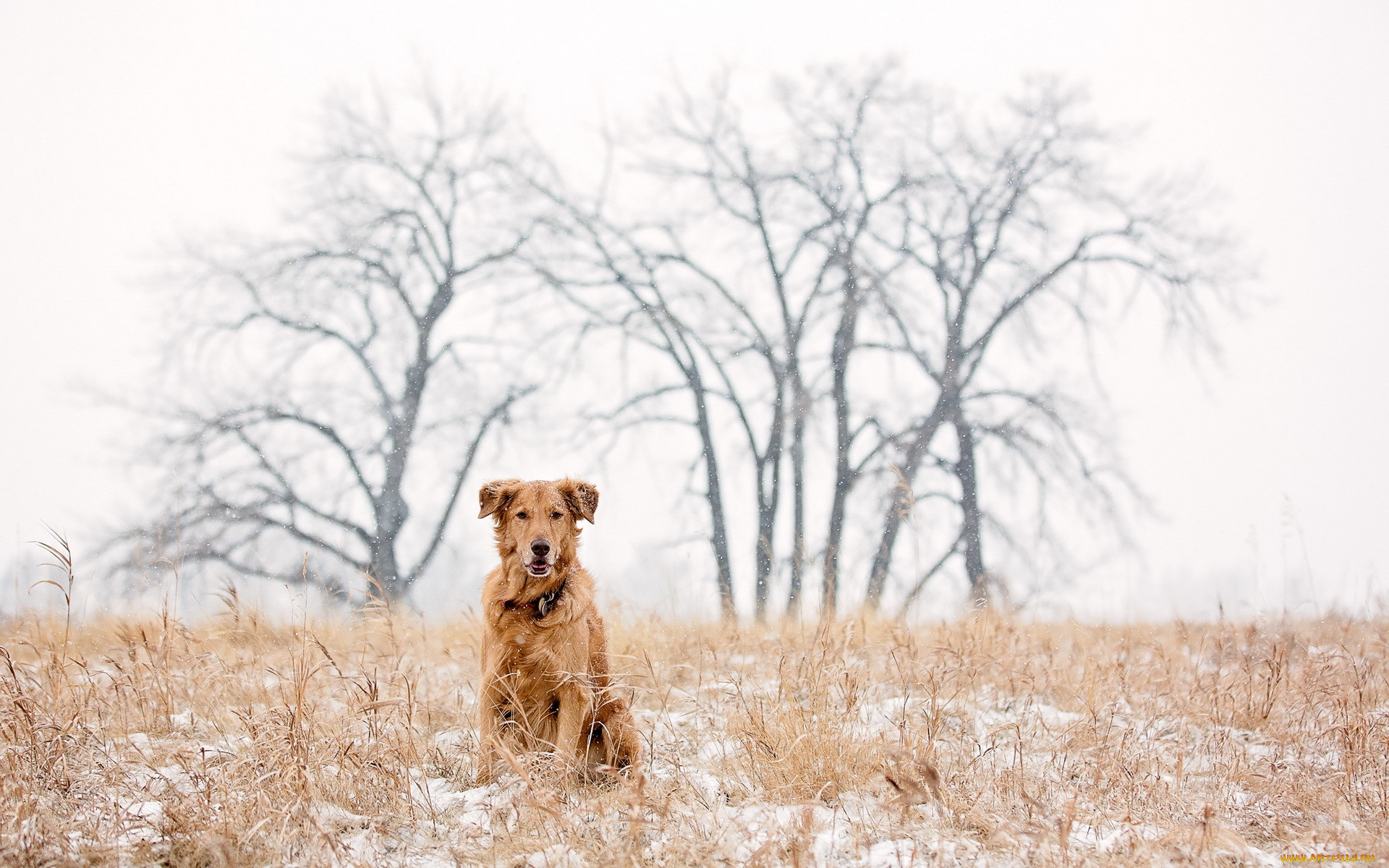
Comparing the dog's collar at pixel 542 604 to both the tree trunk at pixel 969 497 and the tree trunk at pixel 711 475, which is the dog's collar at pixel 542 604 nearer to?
the tree trunk at pixel 711 475

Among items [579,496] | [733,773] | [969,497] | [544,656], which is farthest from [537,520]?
[969,497]

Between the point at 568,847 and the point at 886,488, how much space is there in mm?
11704

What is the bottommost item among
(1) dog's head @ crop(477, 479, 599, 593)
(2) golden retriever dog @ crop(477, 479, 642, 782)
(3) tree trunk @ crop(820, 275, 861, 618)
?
(2) golden retriever dog @ crop(477, 479, 642, 782)

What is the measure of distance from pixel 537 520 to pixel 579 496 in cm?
35

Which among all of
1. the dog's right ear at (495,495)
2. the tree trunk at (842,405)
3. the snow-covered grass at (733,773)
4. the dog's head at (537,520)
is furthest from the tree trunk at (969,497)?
the dog's right ear at (495,495)

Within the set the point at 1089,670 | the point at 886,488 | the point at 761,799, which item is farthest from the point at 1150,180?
the point at 761,799

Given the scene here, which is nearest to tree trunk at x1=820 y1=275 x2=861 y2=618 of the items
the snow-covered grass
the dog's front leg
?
the snow-covered grass

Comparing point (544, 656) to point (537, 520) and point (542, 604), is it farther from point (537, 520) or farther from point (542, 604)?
point (537, 520)

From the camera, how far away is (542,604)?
4.09 meters

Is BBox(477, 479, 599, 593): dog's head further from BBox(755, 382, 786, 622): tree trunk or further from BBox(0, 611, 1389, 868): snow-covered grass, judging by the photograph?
BBox(755, 382, 786, 622): tree trunk

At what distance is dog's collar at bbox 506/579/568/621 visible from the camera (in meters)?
4.09

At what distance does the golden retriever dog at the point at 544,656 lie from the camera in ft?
12.9

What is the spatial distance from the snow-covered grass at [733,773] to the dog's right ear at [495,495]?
1025 millimetres

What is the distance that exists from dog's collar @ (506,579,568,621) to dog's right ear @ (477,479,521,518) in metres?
0.56
